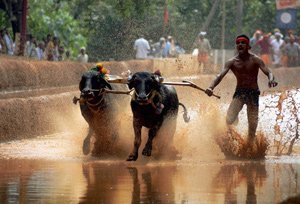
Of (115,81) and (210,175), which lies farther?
(115,81)

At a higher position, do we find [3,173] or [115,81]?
[115,81]

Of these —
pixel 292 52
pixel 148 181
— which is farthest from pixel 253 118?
pixel 292 52

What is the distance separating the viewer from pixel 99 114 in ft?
57.5

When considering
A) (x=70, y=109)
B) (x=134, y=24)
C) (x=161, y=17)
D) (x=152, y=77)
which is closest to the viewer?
(x=152, y=77)

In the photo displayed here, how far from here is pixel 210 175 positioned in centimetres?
1455

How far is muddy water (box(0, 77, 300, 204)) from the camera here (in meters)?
12.3

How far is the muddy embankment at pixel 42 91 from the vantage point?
68.7 ft

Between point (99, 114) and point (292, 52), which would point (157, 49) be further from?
point (99, 114)

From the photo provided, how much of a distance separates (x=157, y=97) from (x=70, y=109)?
800cm

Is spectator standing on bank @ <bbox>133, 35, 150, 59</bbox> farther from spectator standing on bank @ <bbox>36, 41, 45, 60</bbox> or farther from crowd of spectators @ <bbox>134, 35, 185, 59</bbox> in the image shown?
spectator standing on bank @ <bbox>36, 41, 45, 60</bbox>

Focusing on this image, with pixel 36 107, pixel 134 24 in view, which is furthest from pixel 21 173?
pixel 134 24

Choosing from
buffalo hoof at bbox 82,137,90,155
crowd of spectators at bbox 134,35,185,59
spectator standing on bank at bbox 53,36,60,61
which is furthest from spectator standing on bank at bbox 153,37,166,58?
buffalo hoof at bbox 82,137,90,155

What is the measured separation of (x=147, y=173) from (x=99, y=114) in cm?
294

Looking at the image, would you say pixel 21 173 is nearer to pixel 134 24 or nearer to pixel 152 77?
pixel 152 77
